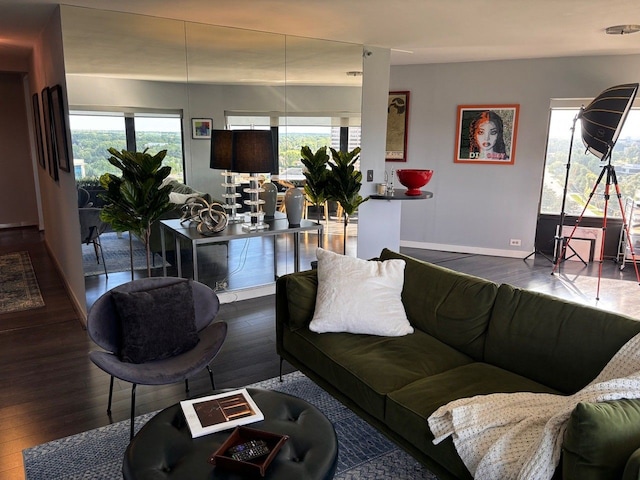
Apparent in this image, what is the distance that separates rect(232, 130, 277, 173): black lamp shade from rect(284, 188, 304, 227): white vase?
67 centimetres

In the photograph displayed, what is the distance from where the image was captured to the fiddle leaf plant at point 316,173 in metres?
4.51

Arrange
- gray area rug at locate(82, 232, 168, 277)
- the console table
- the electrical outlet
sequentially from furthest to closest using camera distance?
the electrical outlet
the console table
gray area rug at locate(82, 232, 168, 277)

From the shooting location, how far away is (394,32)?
441 centimetres

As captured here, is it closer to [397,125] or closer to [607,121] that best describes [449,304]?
[607,121]

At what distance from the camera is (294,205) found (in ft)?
15.1

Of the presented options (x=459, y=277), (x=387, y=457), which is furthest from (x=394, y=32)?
(x=387, y=457)

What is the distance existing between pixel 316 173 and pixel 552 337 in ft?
9.29

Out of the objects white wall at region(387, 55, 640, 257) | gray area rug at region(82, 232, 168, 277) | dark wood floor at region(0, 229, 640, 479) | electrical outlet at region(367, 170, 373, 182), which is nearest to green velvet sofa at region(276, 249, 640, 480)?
dark wood floor at region(0, 229, 640, 479)

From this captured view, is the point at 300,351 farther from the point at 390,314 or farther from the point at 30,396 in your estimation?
the point at 30,396

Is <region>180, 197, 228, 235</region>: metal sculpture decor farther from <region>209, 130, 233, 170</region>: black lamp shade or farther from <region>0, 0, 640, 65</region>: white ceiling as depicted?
<region>0, 0, 640, 65</region>: white ceiling

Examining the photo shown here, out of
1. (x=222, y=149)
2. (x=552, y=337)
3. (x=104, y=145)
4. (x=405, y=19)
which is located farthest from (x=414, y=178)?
(x=552, y=337)

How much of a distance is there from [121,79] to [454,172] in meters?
4.55

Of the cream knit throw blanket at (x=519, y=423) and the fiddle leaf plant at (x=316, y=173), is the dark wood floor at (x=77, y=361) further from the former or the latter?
the cream knit throw blanket at (x=519, y=423)

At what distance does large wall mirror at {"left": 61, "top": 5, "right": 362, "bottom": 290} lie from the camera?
362 cm
